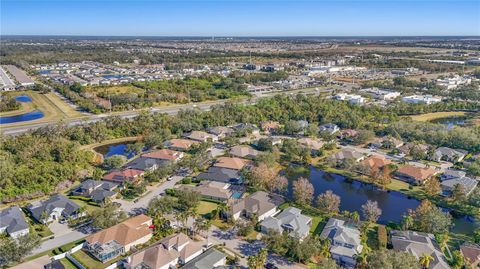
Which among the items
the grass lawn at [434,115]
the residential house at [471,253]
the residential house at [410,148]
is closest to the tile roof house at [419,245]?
the residential house at [471,253]

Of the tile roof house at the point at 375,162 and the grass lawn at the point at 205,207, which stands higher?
the tile roof house at the point at 375,162

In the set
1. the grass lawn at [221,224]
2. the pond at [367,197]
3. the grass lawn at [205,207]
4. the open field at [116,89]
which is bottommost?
the pond at [367,197]

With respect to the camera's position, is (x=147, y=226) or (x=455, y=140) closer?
(x=147, y=226)

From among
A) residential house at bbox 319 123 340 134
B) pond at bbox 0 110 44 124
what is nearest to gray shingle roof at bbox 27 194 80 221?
residential house at bbox 319 123 340 134

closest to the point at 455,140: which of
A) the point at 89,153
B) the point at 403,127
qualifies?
the point at 403,127

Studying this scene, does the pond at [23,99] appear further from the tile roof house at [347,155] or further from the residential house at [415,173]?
the residential house at [415,173]

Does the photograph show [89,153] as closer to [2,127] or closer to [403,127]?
[2,127]

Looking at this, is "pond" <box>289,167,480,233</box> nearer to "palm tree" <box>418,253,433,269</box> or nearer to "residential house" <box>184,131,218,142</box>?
"palm tree" <box>418,253,433,269</box>
